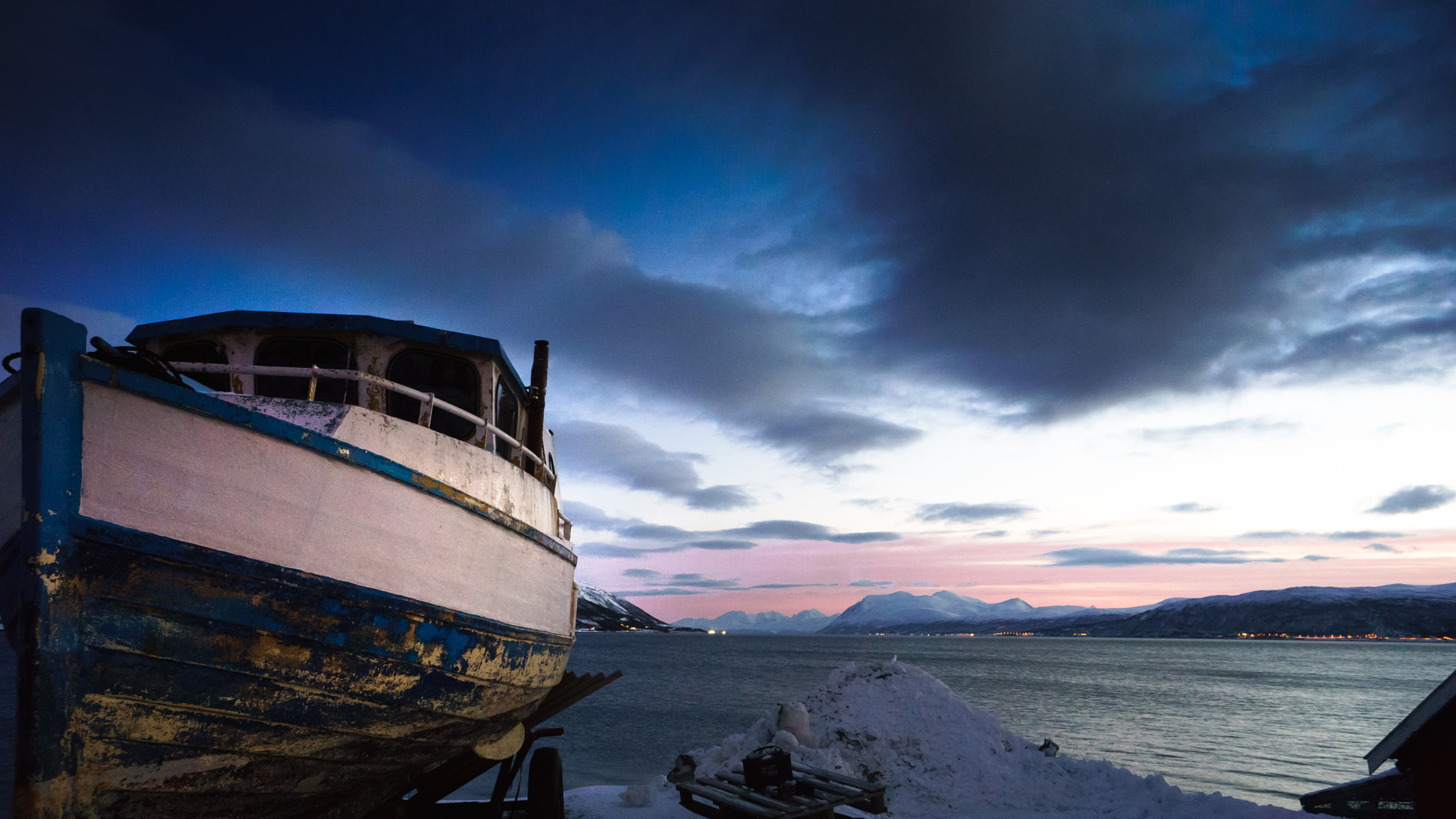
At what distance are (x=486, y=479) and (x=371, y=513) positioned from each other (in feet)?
5.24

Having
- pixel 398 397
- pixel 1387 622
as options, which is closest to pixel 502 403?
pixel 398 397

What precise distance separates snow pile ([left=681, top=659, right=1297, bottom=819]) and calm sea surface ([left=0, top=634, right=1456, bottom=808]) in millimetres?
7941

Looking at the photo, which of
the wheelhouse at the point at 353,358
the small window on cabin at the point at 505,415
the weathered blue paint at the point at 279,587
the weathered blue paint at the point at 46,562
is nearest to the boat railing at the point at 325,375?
the wheelhouse at the point at 353,358

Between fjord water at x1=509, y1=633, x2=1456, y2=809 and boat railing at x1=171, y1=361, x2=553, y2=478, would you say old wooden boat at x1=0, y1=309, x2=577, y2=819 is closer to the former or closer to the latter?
boat railing at x1=171, y1=361, x2=553, y2=478

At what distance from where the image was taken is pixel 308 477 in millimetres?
4410

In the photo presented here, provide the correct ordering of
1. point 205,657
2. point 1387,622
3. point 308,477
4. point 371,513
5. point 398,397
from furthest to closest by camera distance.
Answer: point 1387,622 → point 398,397 → point 371,513 → point 308,477 → point 205,657

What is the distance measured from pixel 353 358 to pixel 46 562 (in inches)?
114

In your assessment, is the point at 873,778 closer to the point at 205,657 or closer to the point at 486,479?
the point at 486,479

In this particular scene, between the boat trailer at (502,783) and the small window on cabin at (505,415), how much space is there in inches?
129

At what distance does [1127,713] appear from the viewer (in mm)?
34750

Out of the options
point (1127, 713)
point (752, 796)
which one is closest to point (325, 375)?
point (752, 796)

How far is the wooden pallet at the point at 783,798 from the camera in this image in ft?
24.1

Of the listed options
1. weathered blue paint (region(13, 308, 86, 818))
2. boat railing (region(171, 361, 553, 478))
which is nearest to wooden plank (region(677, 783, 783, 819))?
boat railing (region(171, 361, 553, 478))

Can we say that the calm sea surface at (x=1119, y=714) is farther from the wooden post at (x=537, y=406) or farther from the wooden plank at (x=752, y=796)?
the wooden post at (x=537, y=406)
